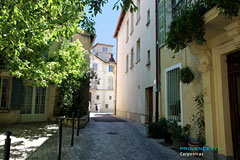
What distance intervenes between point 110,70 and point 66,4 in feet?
106

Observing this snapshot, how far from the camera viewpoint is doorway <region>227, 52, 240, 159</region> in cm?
421

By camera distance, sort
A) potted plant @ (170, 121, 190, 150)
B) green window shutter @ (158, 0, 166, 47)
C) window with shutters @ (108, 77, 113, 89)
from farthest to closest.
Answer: window with shutters @ (108, 77, 113, 89) < green window shutter @ (158, 0, 166, 47) < potted plant @ (170, 121, 190, 150)

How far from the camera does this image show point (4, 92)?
1027 cm

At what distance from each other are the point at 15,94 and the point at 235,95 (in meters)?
10.6

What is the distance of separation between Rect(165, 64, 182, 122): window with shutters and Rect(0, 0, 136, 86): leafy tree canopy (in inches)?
119

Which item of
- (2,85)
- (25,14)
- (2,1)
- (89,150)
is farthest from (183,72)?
(2,85)

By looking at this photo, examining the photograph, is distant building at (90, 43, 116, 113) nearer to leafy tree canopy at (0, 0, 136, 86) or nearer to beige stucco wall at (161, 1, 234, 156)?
leafy tree canopy at (0, 0, 136, 86)

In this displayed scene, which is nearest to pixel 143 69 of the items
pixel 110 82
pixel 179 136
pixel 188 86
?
pixel 188 86

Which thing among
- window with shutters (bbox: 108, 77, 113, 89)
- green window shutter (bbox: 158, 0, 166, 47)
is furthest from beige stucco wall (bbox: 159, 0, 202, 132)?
window with shutters (bbox: 108, 77, 113, 89)

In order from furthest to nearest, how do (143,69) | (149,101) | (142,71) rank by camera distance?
(142,71) → (143,69) → (149,101)

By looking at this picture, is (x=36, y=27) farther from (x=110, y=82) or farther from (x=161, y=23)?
(x=110, y=82)

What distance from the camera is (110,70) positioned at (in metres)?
38.0

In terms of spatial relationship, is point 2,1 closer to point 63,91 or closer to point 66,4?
point 66,4

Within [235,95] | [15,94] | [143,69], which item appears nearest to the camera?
[235,95]
